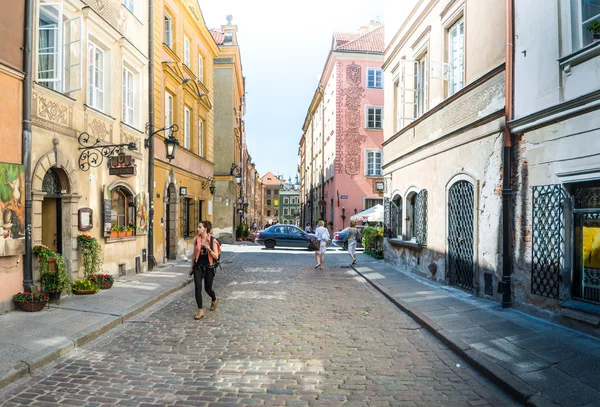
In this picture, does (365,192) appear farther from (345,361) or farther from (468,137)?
(345,361)

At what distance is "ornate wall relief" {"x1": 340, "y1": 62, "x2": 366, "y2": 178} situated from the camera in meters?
34.8

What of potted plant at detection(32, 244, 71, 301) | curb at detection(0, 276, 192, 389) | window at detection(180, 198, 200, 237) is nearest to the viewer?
curb at detection(0, 276, 192, 389)

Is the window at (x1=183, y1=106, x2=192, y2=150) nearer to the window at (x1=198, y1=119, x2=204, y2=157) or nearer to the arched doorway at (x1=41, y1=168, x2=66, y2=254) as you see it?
the window at (x1=198, y1=119, x2=204, y2=157)

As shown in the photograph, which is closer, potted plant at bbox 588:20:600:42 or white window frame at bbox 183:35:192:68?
potted plant at bbox 588:20:600:42

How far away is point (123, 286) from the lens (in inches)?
448

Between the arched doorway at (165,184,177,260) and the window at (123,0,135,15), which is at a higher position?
the window at (123,0,135,15)

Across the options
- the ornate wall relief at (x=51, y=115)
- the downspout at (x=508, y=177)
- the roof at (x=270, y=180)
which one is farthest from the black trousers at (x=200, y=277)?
the roof at (x=270, y=180)

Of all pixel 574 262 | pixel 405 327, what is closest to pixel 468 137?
pixel 574 262

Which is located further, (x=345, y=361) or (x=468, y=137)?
(x=468, y=137)

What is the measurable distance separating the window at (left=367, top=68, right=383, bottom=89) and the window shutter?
2723 cm

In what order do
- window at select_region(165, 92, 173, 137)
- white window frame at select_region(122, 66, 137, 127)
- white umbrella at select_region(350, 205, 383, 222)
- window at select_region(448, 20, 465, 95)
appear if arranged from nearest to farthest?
window at select_region(448, 20, 465, 95), white window frame at select_region(122, 66, 137, 127), window at select_region(165, 92, 173, 137), white umbrella at select_region(350, 205, 383, 222)

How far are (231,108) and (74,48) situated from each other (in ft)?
75.6

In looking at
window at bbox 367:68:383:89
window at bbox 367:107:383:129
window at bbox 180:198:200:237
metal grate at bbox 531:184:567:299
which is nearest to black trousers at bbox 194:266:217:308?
metal grate at bbox 531:184:567:299

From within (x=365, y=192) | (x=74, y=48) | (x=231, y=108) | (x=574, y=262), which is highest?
(x=231, y=108)
